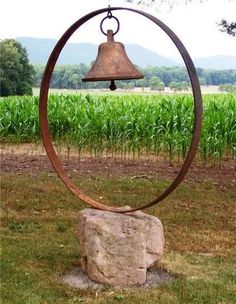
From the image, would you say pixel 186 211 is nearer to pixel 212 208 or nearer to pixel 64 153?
pixel 212 208

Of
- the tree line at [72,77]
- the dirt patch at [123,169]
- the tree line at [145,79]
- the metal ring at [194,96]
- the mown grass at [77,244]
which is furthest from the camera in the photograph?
the dirt patch at [123,169]

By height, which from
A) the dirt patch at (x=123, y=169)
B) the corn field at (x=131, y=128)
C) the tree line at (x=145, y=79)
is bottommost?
the dirt patch at (x=123, y=169)

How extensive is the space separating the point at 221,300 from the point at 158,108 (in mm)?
7492

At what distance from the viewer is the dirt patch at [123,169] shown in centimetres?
940

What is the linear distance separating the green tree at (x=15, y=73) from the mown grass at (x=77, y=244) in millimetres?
8844

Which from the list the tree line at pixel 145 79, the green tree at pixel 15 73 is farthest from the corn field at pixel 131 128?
the green tree at pixel 15 73

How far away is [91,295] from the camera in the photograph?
4617 millimetres

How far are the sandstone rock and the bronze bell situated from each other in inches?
42.6

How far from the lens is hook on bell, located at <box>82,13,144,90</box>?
14.6 ft

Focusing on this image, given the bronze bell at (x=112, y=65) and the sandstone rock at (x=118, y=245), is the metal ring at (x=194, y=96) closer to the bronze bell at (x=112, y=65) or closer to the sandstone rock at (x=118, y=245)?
the sandstone rock at (x=118, y=245)

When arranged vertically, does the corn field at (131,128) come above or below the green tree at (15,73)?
below

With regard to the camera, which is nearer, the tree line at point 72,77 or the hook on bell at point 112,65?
the hook on bell at point 112,65

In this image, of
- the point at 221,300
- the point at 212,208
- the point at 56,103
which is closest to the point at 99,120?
the point at 56,103

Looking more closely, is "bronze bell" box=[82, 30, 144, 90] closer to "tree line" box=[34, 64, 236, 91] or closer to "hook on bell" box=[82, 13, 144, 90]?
"hook on bell" box=[82, 13, 144, 90]
